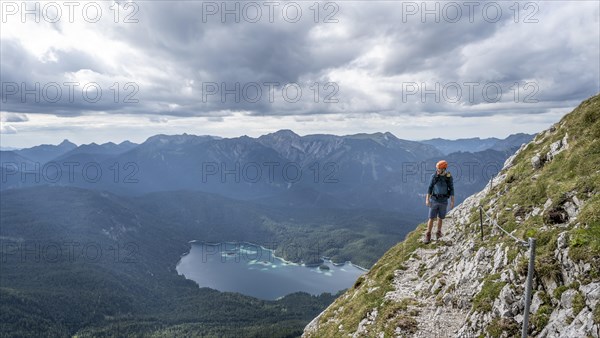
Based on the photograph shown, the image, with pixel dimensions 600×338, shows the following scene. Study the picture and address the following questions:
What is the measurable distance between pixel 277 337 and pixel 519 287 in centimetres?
18882

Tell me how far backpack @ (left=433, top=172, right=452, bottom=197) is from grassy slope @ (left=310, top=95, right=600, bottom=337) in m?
4.02

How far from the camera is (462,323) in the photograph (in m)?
17.8

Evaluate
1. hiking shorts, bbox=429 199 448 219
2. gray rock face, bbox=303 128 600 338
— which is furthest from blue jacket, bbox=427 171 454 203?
gray rock face, bbox=303 128 600 338

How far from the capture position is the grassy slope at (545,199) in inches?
582

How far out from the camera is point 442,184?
83.8ft

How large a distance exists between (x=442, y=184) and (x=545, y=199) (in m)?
6.48

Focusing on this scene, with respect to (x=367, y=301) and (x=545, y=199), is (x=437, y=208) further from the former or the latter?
(x=367, y=301)

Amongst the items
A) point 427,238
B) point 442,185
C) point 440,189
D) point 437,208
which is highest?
point 442,185

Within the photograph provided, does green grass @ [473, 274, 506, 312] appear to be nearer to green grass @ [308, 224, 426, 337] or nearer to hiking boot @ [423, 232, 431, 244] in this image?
green grass @ [308, 224, 426, 337]

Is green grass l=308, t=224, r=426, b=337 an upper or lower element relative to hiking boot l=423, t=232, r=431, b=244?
lower

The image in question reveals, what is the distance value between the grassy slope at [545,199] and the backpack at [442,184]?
4.02m

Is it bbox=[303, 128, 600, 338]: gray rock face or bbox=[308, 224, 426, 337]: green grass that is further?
bbox=[308, 224, 426, 337]: green grass

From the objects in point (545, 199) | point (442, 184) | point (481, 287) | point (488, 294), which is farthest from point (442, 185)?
point (488, 294)

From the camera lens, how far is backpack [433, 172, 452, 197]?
2548 centimetres
